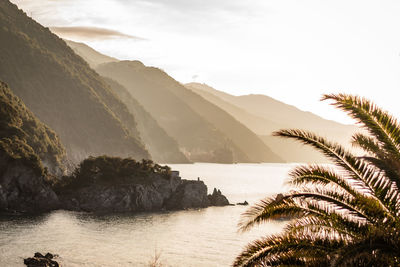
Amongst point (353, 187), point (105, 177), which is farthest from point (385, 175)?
point (105, 177)

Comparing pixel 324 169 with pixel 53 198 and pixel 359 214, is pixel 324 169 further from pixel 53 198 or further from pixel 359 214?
pixel 53 198

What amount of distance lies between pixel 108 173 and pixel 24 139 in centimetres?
2449

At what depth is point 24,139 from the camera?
111 m

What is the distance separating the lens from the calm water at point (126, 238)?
59375mm

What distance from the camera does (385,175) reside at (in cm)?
1327

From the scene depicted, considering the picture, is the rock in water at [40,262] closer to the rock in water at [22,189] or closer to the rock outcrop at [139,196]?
the rock in water at [22,189]

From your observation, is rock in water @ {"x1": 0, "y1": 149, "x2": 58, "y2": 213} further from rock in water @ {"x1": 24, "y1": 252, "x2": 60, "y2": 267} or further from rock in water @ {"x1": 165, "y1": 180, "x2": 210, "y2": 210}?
rock in water @ {"x1": 24, "y1": 252, "x2": 60, "y2": 267}

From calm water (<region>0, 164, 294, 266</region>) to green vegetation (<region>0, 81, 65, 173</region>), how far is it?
17.4m

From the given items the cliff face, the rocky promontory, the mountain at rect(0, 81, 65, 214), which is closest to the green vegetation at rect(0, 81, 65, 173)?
the mountain at rect(0, 81, 65, 214)

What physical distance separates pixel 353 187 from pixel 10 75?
7778 inches

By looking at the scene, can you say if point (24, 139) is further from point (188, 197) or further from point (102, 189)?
point (188, 197)

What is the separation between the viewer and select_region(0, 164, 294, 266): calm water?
59.4m

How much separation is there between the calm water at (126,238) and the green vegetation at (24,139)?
1737 centimetres

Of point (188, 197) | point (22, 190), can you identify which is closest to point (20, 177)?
point (22, 190)
